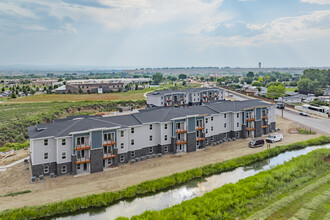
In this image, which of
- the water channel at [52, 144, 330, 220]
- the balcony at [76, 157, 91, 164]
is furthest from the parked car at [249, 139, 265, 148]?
the balcony at [76, 157, 91, 164]

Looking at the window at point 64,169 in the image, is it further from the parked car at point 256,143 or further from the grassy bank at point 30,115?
the parked car at point 256,143

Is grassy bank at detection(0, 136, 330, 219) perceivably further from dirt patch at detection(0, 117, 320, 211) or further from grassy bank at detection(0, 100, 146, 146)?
grassy bank at detection(0, 100, 146, 146)

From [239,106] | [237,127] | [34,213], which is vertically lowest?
[34,213]

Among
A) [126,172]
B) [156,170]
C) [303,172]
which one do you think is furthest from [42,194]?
[303,172]

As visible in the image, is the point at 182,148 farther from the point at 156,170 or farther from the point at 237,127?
the point at 237,127

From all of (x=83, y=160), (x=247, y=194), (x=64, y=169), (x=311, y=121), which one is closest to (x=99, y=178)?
(x=83, y=160)

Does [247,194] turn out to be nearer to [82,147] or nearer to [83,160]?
[83,160]
